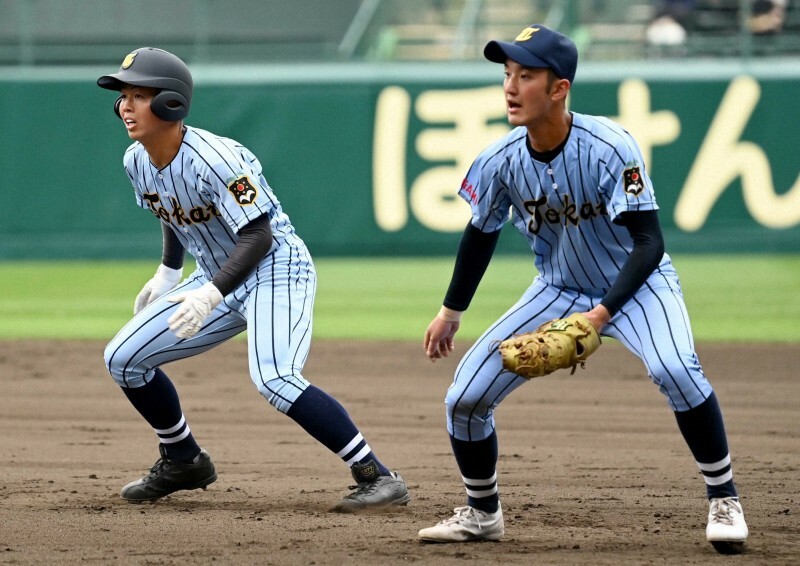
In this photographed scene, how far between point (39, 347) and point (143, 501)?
5.12 m

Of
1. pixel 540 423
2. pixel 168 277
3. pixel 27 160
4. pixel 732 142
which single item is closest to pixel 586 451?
pixel 540 423

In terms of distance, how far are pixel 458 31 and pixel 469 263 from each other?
483 inches

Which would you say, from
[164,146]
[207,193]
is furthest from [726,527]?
[164,146]

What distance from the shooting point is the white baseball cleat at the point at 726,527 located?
4.29 meters

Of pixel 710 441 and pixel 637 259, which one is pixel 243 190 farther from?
pixel 710 441

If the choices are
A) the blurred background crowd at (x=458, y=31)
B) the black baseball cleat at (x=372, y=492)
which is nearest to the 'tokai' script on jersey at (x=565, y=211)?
the black baseball cleat at (x=372, y=492)

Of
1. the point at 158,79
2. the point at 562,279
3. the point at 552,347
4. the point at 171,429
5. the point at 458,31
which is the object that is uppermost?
the point at 458,31

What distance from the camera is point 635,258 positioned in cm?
429

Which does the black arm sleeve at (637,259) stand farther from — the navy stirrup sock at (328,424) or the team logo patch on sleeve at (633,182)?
the navy stirrup sock at (328,424)

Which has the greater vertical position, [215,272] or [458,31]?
[458,31]

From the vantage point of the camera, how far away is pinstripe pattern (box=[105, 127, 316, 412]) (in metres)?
5.01

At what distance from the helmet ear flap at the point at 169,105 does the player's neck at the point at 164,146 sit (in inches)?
2.9

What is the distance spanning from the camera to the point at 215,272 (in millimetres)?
5395

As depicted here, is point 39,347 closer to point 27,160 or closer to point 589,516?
point 27,160
